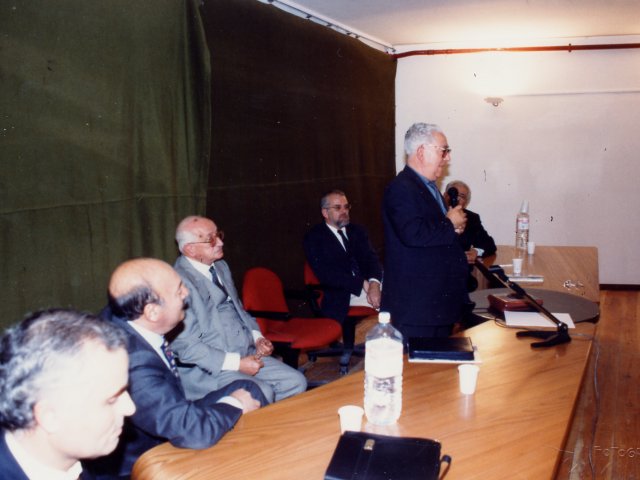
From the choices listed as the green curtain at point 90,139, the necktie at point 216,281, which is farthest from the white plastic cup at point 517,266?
the green curtain at point 90,139

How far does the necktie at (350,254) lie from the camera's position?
4.38 meters

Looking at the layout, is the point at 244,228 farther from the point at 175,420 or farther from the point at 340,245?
the point at 175,420

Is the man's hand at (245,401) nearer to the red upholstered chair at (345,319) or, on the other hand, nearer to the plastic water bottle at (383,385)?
the plastic water bottle at (383,385)

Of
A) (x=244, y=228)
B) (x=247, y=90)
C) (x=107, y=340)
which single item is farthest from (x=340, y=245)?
(x=107, y=340)

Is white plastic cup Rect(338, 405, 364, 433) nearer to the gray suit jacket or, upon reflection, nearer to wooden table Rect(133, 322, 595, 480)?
wooden table Rect(133, 322, 595, 480)

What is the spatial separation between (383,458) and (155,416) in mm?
630

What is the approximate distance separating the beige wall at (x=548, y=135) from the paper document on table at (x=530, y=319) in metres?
4.40

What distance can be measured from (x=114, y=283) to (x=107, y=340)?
2.54 feet

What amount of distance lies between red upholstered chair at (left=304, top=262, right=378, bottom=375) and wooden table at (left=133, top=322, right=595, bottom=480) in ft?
5.78

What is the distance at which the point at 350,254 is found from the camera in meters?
4.44

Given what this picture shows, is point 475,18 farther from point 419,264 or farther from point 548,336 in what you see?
point 548,336

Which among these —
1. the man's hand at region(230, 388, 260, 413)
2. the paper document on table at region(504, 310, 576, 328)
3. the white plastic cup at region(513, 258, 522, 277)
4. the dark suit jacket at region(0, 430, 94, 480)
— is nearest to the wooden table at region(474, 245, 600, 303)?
the white plastic cup at region(513, 258, 522, 277)

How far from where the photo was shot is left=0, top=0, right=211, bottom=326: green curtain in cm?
231

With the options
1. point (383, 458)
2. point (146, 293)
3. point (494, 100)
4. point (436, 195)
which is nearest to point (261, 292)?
point (436, 195)
